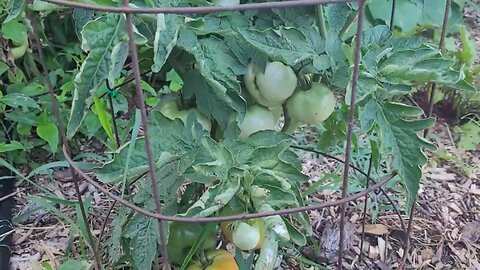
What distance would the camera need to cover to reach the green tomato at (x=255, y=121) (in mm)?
979

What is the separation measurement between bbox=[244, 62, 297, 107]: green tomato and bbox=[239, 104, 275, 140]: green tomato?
2 centimetres

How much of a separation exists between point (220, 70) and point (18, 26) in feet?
2.39

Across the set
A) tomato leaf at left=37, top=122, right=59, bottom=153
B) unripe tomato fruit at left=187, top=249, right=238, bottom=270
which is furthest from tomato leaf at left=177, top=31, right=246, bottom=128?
tomato leaf at left=37, top=122, right=59, bottom=153

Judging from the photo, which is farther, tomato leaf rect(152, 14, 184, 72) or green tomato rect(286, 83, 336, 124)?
green tomato rect(286, 83, 336, 124)

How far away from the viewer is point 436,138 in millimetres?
1763

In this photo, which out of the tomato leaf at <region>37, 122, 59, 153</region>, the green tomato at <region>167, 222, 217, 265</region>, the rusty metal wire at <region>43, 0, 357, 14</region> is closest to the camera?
the rusty metal wire at <region>43, 0, 357, 14</region>

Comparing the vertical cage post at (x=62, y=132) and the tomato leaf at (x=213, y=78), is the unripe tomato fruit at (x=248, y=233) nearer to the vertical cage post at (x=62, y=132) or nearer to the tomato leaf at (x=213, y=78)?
the tomato leaf at (x=213, y=78)

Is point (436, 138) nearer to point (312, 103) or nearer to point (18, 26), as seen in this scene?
point (312, 103)

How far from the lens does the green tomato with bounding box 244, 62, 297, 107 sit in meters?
0.93

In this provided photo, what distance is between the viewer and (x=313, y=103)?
952 mm

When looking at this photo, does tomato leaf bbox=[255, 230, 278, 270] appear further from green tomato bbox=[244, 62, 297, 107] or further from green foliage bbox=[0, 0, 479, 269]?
green tomato bbox=[244, 62, 297, 107]

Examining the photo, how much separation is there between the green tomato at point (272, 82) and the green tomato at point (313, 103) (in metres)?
0.02

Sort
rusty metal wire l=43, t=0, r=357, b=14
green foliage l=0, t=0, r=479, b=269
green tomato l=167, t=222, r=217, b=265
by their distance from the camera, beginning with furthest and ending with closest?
green tomato l=167, t=222, r=217, b=265 < green foliage l=0, t=0, r=479, b=269 < rusty metal wire l=43, t=0, r=357, b=14

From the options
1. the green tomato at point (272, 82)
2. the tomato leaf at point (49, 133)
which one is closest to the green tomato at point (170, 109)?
the green tomato at point (272, 82)
